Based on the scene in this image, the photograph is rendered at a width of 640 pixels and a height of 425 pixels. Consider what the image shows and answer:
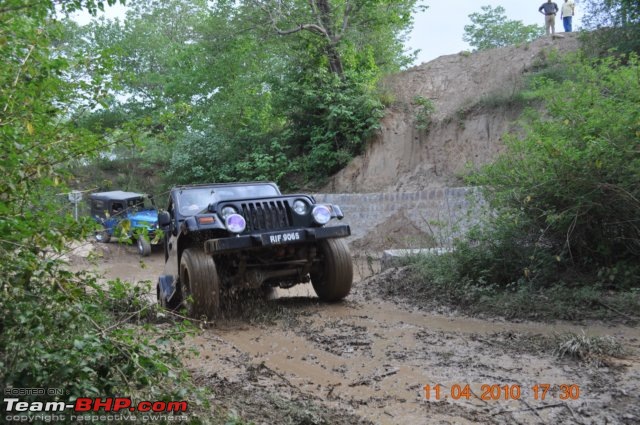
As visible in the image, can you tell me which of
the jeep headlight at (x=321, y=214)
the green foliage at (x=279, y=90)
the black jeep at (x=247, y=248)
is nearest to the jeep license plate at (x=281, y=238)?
the black jeep at (x=247, y=248)

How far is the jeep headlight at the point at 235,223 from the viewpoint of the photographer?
6.62 meters

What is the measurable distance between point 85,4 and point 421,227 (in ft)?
36.0

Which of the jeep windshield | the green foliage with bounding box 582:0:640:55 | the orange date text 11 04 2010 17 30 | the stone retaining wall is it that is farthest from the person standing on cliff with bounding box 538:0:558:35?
the orange date text 11 04 2010 17 30

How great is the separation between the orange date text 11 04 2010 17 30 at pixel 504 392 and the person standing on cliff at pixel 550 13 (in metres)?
17.9

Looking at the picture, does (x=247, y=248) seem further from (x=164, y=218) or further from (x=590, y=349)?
(x=590, y=349)

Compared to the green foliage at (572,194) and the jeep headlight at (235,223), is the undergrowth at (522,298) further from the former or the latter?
the jeep headlight at (235,223)

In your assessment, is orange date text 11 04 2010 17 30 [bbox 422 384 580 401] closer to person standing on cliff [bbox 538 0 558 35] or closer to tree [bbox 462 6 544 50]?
person standing on cliff [bbox 538 0 558 35]

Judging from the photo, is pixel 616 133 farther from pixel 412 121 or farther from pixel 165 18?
pixel 165 18

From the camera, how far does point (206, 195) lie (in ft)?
27.0

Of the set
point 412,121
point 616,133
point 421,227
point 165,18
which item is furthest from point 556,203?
point 165,18

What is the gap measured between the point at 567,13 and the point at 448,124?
214 inches

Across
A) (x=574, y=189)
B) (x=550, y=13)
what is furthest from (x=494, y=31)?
(x=574, y=189)

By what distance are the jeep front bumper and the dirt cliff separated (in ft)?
30.9

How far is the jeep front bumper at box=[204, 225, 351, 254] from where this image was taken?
6488mm
